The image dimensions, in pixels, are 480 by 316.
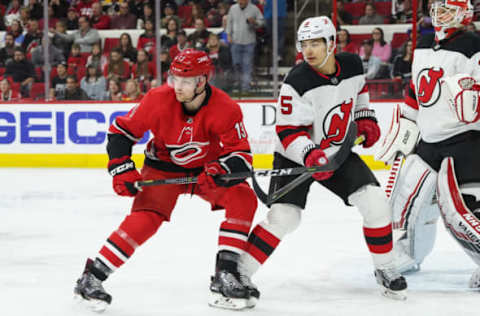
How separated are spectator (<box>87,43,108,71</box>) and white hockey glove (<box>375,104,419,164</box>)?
458 centimetres

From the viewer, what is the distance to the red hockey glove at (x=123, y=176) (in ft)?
9.10

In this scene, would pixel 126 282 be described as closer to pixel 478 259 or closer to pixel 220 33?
pixel 478 259

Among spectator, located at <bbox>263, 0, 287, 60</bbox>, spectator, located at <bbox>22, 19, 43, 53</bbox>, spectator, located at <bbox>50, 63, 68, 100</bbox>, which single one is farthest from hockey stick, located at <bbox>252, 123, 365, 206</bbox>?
spectator, located at <bbox>22, 19, 43, 53</bbox>

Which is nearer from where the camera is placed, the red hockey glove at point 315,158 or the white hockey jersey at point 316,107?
the red hockey glove at point 315,158

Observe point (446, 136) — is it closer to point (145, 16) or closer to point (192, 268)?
point (192, 268)

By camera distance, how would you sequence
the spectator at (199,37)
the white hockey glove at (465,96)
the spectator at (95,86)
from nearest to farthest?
the white hockey glove at (465,96) → the spectator at (199,37) → the spectator at (95,86)

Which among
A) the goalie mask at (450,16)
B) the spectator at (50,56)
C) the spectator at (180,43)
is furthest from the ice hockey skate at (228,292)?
the spectator at (50,56)

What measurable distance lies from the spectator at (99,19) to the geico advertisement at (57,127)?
793mm

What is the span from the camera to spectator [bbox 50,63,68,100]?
24.4 ft

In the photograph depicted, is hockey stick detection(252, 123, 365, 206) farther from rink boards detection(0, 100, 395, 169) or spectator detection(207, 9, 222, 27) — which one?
spectator detection(207, 9, 222, 27)

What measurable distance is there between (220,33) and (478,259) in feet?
15.2

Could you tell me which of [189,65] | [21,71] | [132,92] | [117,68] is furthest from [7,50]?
[189,65]

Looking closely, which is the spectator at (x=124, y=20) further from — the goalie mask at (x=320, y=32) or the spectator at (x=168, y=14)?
the goalie mask at (x=320, y=32)

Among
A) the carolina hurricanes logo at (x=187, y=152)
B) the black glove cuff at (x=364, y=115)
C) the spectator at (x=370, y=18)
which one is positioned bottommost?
the carolina hurricanes logo at (x=187, y=152)
